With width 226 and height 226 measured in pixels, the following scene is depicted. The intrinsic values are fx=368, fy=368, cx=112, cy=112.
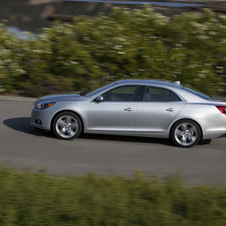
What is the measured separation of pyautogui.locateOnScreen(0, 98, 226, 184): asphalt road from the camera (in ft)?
20.5

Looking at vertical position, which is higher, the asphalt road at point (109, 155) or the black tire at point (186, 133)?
the black tire at point (186, 133)

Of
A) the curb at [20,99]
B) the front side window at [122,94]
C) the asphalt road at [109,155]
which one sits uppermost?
the front side window at [122,94]

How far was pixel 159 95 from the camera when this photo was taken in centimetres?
798

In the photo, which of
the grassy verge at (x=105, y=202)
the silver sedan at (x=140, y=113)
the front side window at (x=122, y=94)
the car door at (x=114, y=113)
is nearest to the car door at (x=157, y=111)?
the silver sedan at (x=140, y=113)

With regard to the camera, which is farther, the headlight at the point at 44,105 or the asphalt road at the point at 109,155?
the headlight at the point at 44,105

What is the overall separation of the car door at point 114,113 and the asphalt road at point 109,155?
1.24 feet

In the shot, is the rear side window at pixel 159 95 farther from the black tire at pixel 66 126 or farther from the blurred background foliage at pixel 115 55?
the blurred background foliage at pixel 115 55

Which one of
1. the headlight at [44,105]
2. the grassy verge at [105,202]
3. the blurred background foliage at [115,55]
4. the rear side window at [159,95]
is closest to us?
the grassy verge at [105,202]

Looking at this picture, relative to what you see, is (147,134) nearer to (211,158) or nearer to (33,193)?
(211,158)

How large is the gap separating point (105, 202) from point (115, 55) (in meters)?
8.93

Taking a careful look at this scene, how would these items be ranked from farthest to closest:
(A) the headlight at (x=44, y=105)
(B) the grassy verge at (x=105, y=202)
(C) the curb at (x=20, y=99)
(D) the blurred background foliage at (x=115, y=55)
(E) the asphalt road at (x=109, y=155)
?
(D) the blurred background foliage at (x=115, y=55) < (C) the curb at (x=20, y=99) < (A) the headlight at (x=44, y=105) < (E) the asphalt road at (x=109, y=155) < (B) the grassy verge at (x=105, y=202)

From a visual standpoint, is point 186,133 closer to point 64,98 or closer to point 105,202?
point 64,98

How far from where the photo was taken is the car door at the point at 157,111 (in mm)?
7805

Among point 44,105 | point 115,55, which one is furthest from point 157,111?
point 115,55
